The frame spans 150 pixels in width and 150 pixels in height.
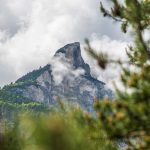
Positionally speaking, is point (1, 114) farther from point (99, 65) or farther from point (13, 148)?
point (99, 65)

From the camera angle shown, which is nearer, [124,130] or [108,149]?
[124,130]

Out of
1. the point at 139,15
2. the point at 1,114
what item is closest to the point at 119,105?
the point at 1,114

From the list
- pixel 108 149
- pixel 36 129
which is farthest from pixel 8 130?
pixel 108 149

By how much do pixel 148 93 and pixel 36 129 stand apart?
4.59m

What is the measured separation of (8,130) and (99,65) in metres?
5.12

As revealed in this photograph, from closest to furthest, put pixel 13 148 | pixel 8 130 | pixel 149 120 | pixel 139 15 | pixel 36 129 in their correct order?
pixel 36 129, pixel 13 148, pixel 8 130, pixel 149 120, pixel 139 15

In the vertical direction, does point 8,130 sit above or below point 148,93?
below

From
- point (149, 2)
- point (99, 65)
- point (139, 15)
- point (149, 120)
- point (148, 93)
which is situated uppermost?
point (149, 2)

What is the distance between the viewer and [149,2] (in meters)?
19.9

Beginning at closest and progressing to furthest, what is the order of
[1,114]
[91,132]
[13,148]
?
1. [13,148]
2. [1,114]
3. [91,132]

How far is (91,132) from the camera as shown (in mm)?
7570

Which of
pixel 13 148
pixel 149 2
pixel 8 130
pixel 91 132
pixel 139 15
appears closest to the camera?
pixel 13 148

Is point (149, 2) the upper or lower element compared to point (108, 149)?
upper

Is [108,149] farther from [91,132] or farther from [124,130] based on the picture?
[124,130]
